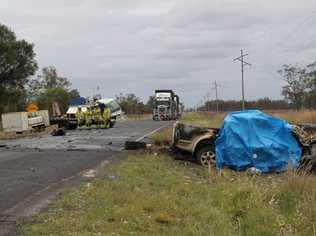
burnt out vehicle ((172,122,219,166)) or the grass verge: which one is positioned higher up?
burnt out vehicle ((172,122,219,166))

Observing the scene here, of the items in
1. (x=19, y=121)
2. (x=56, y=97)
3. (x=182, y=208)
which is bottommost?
(x=182, y=208)

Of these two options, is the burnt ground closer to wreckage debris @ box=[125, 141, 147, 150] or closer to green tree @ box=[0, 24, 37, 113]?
wreckage debris @ box=[125, 141, 147, 150]

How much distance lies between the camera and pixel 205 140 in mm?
18578

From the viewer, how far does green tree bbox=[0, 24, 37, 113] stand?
201 ft

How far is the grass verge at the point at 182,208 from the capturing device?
8.61 m

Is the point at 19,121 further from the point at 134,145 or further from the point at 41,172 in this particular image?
the point at 41,172

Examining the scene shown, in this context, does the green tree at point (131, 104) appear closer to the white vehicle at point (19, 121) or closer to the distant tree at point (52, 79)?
the distant tree at point (52, 79)

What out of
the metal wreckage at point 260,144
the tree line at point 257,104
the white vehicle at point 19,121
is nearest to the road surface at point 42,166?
the metal wreckage at point 260,144

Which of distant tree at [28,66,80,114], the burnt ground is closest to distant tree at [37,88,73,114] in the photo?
distant tree at [28,66,80,114]

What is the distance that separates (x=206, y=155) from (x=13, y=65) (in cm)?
4662

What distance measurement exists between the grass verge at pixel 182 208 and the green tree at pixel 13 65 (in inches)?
1939

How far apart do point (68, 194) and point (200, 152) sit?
25.0ft

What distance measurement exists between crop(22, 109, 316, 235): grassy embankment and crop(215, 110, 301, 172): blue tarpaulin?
297cm

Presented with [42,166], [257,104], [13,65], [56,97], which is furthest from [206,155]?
[56,97]
